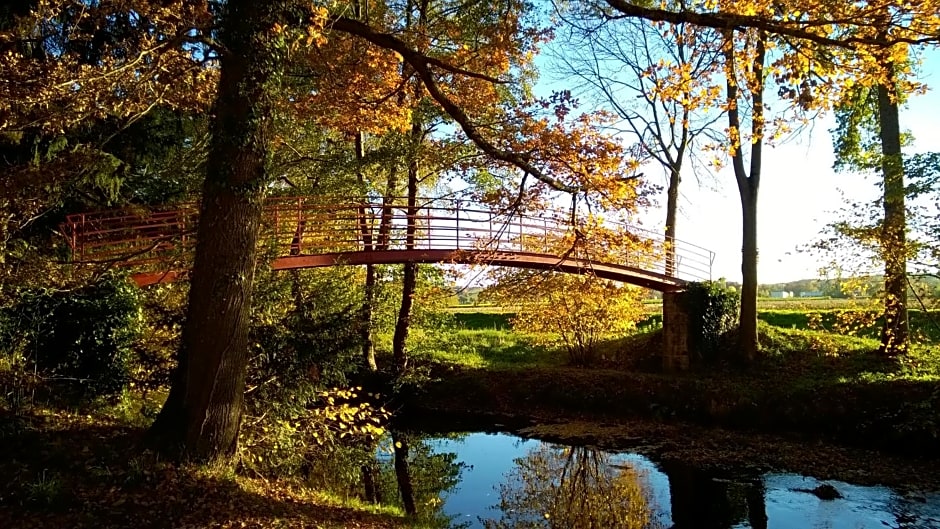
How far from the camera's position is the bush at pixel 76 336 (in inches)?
278

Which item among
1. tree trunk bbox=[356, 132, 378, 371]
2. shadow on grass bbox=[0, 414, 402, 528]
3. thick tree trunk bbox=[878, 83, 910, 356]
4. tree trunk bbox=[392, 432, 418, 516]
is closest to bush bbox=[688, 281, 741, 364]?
thick tree trunk bbox=[878, 83, 910, 356]

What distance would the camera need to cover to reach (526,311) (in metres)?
15.8

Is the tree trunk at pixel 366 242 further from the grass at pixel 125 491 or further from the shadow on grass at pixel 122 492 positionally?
the shadow on grass at pixel 122 492

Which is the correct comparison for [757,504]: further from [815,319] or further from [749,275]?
[749,275]

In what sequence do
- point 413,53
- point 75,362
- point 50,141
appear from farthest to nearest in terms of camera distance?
point 50,141, point 75,362, point 413,53

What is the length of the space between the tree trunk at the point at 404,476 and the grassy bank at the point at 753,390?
2707mm

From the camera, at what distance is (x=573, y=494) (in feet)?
27.5

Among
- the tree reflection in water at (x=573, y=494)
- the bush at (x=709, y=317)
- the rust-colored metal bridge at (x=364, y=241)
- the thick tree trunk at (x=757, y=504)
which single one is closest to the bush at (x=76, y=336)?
the rust-colored metal bridge at (x=364, y=241)

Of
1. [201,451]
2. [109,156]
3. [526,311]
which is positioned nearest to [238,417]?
[201,451]

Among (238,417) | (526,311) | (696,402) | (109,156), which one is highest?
(109,156)

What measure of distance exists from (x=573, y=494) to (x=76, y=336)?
22.3 ft

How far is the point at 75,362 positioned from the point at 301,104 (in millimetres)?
5770

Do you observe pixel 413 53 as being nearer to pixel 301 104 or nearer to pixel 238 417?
pixel 238 417

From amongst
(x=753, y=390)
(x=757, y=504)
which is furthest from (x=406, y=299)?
(x=757, y=504)
